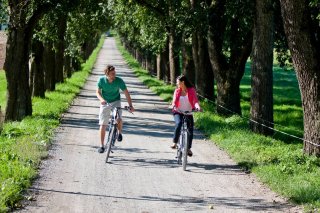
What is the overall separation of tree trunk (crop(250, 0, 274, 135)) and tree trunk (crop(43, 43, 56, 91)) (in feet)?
50.2

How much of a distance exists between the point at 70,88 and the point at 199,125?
51.0ft

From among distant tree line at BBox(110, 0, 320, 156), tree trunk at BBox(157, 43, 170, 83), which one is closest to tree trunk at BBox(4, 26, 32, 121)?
distant tree line at BBox(110, 0, 320, 156)

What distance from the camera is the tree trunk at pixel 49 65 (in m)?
29.0

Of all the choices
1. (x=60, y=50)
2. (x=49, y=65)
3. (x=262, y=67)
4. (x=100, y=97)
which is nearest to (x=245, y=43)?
(x=262, y=67)

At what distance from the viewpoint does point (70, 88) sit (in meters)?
31.9

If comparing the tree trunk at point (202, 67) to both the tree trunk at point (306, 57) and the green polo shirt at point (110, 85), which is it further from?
the tree trunk at point (306, 57)

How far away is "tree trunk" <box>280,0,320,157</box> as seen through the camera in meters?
10.9

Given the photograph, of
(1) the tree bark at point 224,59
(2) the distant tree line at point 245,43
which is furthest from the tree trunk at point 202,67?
(1) the tree bark at point 224,59

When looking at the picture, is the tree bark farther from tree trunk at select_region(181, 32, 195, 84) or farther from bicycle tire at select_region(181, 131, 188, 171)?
bicycle tire at select_region(181, 131, 188, 171)

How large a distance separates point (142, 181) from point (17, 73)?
32.9 ft

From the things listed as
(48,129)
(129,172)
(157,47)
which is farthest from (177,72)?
(129,172)

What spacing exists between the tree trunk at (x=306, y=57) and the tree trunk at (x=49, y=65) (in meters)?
18.9

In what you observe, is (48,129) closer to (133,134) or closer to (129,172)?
(133,134)

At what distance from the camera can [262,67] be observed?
1529 cm
